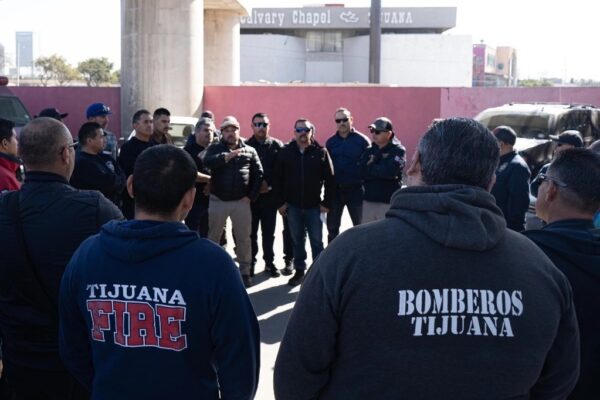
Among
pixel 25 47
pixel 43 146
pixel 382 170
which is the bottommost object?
pixel 382 170

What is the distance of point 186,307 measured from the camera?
2186mm

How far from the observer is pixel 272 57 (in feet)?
185

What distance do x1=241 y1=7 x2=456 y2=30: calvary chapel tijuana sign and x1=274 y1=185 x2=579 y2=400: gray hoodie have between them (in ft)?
182

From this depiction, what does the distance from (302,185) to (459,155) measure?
561 cm

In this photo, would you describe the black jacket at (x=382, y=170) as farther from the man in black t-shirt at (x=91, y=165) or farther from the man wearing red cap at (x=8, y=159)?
the man wearing red cap at (x=8, y=159)

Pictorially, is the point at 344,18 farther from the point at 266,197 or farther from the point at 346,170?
the point at 266,197

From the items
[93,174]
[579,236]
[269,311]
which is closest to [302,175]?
[269,311]

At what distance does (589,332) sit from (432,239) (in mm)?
1071

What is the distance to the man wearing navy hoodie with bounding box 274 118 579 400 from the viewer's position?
1.85 m

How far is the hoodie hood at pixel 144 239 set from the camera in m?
2.22

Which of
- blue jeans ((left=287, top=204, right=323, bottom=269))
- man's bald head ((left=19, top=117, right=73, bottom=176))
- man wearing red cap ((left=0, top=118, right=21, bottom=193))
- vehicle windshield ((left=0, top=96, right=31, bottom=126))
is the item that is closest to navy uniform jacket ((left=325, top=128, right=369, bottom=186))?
blue jeans ((left=287, top=204, right=323, bottom=269))

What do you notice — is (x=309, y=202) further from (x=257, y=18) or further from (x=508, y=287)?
(x=257, y=18)

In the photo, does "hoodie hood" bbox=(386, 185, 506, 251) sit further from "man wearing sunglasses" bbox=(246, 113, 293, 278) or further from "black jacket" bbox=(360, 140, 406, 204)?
"man wearing sunglasses" bbox=(246, 113, 293, 278)

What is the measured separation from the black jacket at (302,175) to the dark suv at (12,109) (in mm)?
6434
